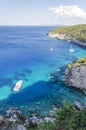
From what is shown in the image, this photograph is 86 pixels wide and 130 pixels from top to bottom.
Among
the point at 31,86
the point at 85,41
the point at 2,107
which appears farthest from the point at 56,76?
the point at 85,41

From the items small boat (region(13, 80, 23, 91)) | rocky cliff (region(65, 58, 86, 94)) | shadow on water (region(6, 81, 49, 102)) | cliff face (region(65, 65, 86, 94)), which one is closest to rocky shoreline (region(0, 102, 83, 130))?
shadow on water (region(6, 81, 49, 102))

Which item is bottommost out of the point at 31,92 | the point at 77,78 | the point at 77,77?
the point at 31,92

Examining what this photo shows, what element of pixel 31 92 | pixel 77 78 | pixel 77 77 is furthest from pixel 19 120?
pixel 77 77

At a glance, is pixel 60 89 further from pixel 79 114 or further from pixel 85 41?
pixel 85 41

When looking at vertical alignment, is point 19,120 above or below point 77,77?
below

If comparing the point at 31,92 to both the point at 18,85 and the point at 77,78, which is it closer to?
the point at 18,85

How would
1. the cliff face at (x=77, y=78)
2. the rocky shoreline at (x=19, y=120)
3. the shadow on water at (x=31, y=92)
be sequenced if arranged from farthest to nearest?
the cliff face at (x=77, y=78) < the shadow on water at (x=31, y=92) < the rocky shoreline at (x=19, y=120)

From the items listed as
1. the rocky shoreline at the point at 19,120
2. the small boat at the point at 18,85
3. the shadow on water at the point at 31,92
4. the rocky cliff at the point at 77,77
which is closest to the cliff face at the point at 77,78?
the rocky cliff at the point at 77,77

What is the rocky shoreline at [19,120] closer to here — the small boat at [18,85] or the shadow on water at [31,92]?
the shadow on water at [31,92]
